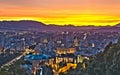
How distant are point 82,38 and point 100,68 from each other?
5085 centimetres

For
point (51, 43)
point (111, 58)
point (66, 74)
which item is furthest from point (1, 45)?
point (111, 58)

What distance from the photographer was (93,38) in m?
68.0

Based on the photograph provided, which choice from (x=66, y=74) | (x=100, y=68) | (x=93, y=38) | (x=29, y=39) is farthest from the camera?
(x=29, y=39)

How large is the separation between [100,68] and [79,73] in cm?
272

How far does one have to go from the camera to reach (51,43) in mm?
77750

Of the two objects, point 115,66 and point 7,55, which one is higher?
point 115,66

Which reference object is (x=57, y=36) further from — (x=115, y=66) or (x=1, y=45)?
(x=115, y=66)

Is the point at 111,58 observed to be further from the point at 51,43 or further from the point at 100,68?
the point at 51,43

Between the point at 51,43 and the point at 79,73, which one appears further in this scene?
the point at 51,43

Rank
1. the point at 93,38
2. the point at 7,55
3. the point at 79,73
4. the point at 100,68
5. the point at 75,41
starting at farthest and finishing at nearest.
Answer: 1. the point at 75,41
2. the point at 93,38
3. the point at 7,55
4. the point at 79,73
5. the point at 100,68

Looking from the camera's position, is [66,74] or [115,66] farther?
[66,74]

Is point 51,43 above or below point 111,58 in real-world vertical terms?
below

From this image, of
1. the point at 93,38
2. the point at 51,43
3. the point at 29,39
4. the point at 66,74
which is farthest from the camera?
the point at 29,39

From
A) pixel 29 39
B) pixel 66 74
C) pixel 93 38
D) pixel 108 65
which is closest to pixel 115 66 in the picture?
pixel 108 65
